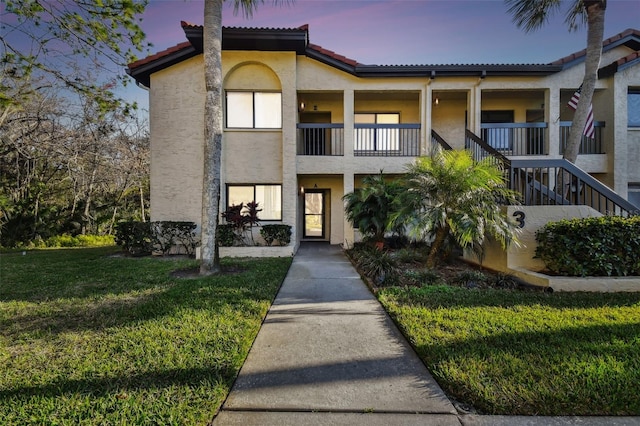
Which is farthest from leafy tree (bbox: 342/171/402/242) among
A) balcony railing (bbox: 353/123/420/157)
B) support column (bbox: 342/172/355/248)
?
balcony railing (bbox: 353/123/420/157)

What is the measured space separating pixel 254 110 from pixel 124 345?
30.8ft

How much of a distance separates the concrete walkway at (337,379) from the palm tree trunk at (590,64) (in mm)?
8027

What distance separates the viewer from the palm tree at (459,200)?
6.00m

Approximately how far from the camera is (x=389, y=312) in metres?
4.48

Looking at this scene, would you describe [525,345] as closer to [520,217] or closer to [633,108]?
[520,217]

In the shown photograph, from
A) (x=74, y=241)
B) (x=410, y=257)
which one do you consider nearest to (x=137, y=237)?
(x=74, y=241)

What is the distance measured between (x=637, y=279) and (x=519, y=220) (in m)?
2.08

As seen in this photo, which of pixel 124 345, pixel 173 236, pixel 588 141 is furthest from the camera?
pixel 588 141

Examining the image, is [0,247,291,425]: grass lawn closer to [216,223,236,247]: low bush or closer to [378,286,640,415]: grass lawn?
[378,286,640,415]: grass lawn

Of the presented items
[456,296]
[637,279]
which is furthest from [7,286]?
[637,279]

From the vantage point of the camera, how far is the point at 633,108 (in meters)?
11.0

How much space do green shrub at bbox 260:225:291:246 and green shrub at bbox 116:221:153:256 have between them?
391 centimetres

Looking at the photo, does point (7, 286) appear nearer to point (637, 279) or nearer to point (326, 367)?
point (326, 367)

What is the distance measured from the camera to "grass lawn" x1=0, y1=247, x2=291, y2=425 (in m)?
2.33
